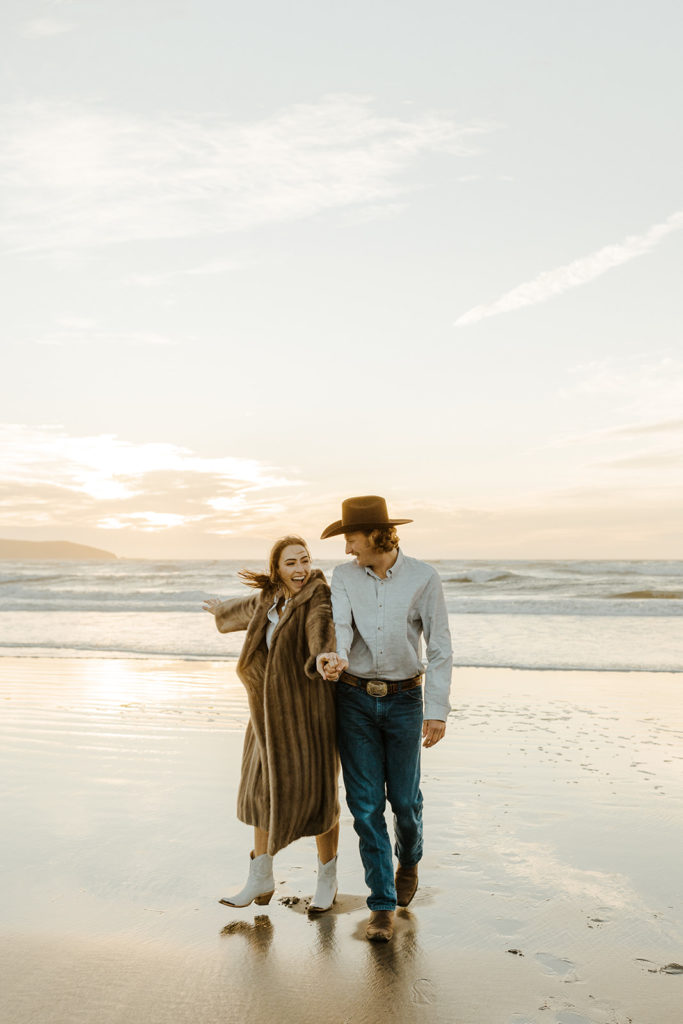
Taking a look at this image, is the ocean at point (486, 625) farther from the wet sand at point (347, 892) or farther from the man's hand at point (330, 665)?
the man's hand at point (330, 665)

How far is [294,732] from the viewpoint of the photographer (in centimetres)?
386

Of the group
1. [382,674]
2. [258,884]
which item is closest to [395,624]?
[382,674]

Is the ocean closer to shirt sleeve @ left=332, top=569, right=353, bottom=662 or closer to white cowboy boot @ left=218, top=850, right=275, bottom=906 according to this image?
white cowboy boot @ left=218, top=850, right=275, bottom=906

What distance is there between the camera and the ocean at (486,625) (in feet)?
43.9

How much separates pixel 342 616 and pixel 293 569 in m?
0.32

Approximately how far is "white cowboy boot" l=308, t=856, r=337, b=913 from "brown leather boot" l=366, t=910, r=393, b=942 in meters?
0.27

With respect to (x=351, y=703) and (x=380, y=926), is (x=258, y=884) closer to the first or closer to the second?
(x=380, y=926)

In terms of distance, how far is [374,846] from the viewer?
3727mm

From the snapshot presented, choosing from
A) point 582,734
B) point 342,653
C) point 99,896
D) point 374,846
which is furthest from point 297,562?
point 582,734

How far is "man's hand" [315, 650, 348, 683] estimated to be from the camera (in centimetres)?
361

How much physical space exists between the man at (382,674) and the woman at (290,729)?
0.30ft

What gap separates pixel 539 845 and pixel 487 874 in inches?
21.8

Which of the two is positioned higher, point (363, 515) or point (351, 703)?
point (363, 515)

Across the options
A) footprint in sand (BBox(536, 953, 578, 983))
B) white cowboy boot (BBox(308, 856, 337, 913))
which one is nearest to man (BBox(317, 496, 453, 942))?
white cowboy boot (BBox(308, 856, 337, 913))
